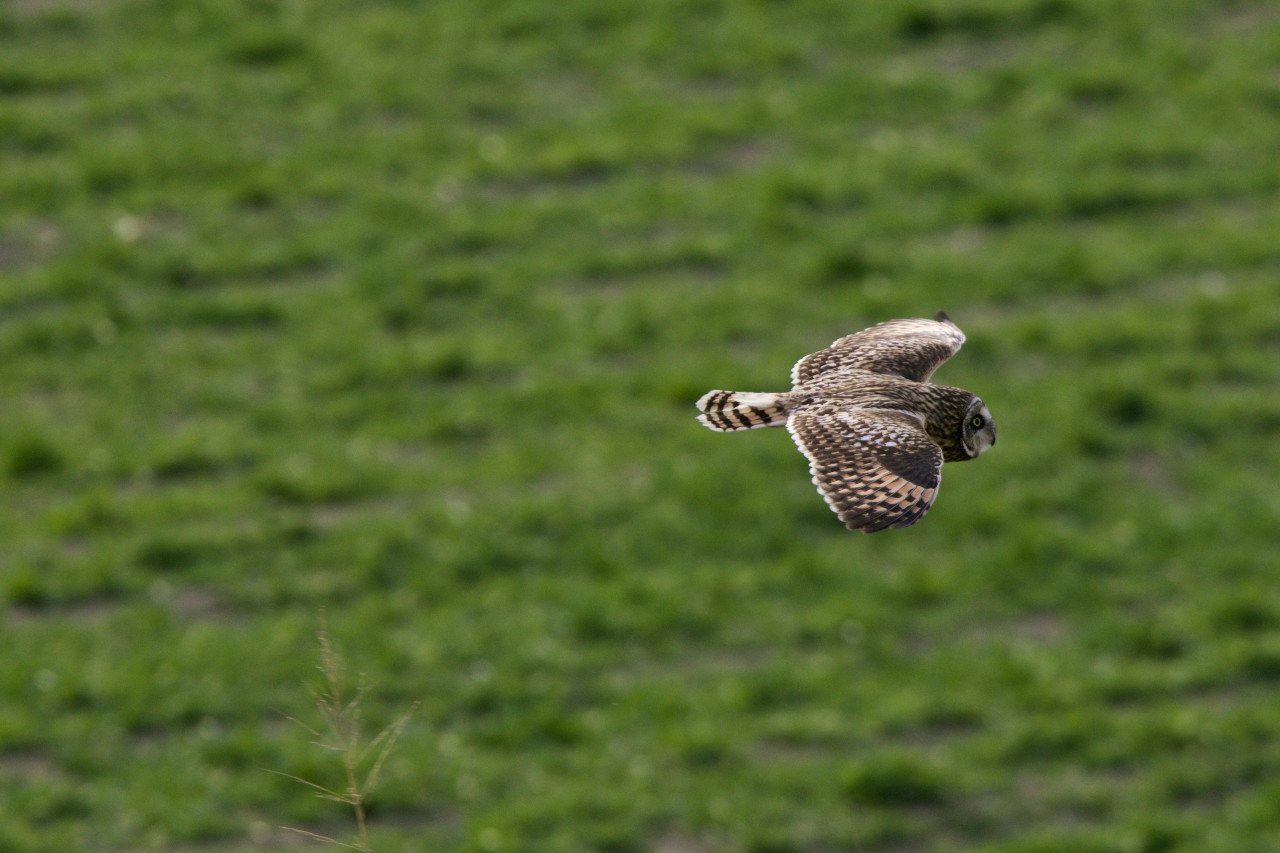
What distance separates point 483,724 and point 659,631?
56.5 inches

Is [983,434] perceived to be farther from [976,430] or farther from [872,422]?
[872,422]

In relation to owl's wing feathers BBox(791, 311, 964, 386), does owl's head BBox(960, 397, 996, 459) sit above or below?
below

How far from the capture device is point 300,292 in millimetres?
15586

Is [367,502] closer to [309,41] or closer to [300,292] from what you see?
[300,292]

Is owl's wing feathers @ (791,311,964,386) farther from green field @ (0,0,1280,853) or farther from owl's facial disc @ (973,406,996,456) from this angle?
green field @ (0,0,1280,853)

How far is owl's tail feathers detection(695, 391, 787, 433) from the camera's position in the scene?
5.52 meters

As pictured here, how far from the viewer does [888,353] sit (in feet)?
20.6

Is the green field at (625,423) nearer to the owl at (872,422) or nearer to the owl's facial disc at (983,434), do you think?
the owl at (872,422)

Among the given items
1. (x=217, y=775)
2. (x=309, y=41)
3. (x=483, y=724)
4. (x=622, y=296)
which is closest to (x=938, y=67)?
(x=622, y=296)

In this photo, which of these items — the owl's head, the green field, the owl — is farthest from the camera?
the green field

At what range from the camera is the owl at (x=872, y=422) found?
4.91 metres

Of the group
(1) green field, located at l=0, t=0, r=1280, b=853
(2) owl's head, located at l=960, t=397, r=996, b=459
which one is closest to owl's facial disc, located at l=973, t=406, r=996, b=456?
(2) owl's head, located at l=960, t=397, r=996, b=459

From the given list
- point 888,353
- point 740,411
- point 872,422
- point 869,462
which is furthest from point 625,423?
point 869,462

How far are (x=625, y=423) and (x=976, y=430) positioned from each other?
8814 millimetres
